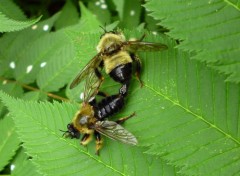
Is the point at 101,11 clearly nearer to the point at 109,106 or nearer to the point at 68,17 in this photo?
the point at 68,17

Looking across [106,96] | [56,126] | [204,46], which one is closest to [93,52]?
[106,96]

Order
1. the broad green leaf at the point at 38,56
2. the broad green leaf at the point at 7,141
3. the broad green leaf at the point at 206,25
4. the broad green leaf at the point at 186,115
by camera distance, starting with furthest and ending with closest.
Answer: the broad green leaf at the point at 38,56
the broad green leaf at the point at 7,141
the broad green leaf at the point at 186,115
the broad green leaf at the point at 206,25

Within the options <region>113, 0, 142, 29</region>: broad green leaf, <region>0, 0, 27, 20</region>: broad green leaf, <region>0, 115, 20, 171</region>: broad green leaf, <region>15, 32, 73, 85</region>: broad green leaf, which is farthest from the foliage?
<region>113, 0, 142, 29</region>: broad green leaf

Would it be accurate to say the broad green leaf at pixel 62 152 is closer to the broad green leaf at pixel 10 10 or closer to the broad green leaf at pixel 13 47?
the broad green leaf at pixel 13 47

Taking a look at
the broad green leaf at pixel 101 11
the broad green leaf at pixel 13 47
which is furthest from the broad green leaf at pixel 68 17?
the broad green leaf at pixel 13 47

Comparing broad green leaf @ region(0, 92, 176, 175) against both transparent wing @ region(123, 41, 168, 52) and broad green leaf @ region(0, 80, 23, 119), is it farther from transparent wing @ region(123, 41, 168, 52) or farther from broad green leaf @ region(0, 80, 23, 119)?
broad green leaf @ region(0, 80, 23, 119)
